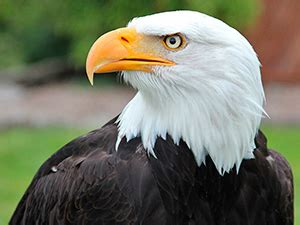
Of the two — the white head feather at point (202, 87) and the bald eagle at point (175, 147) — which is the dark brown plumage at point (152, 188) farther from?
the white head feather at point (202, 87)

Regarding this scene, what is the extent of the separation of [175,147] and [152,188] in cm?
22

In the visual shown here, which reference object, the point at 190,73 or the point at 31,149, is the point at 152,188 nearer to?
the point at 190,73

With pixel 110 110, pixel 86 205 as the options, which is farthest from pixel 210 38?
pixel 110 110

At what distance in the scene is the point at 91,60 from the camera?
3.84 m

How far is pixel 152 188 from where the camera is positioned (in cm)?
411

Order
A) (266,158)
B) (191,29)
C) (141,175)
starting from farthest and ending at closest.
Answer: (266,158) < (141,175) < (191,29)

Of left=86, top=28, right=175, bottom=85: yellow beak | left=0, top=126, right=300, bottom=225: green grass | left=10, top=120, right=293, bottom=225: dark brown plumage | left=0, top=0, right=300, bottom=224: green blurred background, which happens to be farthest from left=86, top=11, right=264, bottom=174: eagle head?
left=0, top=126, right=300, bottom=225: green grass

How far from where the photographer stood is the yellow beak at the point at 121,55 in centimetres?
384

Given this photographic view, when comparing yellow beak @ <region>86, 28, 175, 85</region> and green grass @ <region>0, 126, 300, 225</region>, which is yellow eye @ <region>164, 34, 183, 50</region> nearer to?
yellow beak @ <region>86, 28, 175, 85</region>

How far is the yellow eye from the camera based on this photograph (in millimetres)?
3875

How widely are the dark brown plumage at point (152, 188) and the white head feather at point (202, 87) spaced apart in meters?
0.13

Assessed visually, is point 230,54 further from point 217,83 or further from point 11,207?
point 11,207

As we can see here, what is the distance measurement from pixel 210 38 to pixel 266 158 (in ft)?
2.88

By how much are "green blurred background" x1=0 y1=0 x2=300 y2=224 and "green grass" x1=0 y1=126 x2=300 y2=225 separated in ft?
0.04
